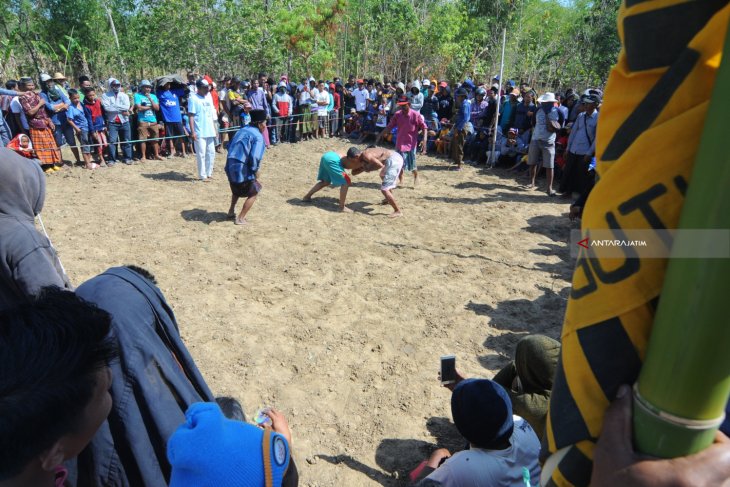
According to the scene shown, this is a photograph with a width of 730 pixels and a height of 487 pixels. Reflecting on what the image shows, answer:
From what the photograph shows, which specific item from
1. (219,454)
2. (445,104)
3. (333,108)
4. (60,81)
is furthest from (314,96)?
(219,454)

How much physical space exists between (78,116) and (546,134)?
9.14 m

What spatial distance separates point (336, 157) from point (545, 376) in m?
5.51

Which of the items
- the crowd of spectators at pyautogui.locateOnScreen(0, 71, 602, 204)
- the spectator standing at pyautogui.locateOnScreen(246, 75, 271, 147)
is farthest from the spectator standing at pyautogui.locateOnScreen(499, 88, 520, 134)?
the spectator standing at pyautogui.locateOnScreen(246, 75, 271, 147)

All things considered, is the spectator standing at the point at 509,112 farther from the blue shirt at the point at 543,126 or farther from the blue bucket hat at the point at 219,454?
the blue bucket hat at the point at 219,454

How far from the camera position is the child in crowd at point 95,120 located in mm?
9273

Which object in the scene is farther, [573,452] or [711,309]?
[573,452]

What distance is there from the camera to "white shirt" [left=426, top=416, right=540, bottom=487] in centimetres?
190

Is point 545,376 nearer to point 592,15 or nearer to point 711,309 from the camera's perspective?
point 711,309

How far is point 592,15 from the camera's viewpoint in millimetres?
17203

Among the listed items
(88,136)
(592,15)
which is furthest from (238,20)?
(592,15)

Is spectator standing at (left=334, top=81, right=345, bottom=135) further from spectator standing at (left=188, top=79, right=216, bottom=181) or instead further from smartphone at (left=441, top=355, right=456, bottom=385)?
smartphone at (left=441, top=355, right=456, bottom=385)

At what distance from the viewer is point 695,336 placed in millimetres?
520

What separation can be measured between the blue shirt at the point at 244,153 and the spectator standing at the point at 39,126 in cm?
472

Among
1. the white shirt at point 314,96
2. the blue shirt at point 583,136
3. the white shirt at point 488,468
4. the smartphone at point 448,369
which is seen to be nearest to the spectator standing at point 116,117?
the white shirt at point 314,96
